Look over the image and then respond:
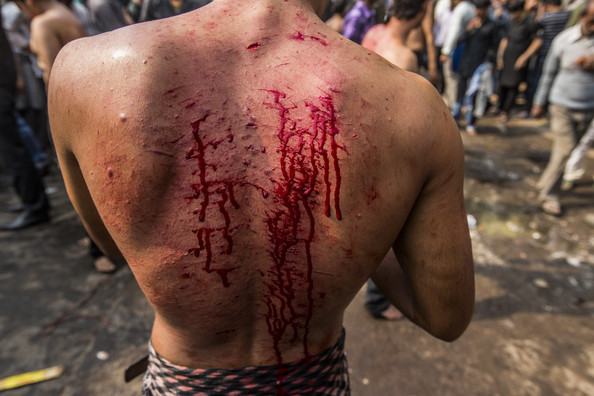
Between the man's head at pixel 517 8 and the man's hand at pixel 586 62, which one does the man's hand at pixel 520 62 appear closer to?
the man's head at pixel 517 8

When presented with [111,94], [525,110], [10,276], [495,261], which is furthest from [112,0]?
[525,110]

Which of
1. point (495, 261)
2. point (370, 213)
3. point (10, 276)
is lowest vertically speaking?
point (495, 261)

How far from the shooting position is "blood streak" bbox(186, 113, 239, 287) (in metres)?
0.69

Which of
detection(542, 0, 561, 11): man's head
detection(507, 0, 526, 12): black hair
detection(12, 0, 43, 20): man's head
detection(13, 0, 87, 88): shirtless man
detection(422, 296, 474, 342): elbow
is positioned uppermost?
detection(12, 0, 43, 20): man's head

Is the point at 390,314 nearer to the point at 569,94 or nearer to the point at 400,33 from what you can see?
the point at 400,33

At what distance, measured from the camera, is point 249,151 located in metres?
0.71

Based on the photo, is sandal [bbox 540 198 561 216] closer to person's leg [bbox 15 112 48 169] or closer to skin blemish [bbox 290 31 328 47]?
skin blemish [bbox 290 31 328 47]

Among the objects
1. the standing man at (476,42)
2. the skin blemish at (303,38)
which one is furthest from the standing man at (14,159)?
the standing man at (476,42)

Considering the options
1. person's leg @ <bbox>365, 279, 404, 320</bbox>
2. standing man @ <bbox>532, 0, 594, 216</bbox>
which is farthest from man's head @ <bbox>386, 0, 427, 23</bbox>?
standing man @ <bbox>532, 0, 594, 216</bbox>

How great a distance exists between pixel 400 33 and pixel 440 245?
2.16 m

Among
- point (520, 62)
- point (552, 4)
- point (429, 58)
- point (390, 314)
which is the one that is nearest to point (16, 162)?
point (390, 314)

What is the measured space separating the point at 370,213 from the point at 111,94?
0.56 m

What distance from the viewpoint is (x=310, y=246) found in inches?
29.9

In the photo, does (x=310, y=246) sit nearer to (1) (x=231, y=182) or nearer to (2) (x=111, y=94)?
(1) (x=231, y=182)
